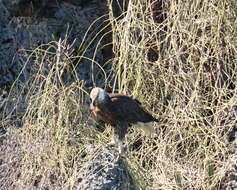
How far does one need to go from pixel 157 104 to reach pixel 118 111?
74cm

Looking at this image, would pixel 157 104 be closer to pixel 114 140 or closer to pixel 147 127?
pixel 147 127

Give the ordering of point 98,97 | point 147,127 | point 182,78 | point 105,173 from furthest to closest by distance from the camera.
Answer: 1. point 182,78
2. point 147,127
3. point 98,97
4. point 105,173

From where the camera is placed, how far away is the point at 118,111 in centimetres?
569

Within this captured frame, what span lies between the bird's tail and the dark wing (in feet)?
Result: 0.13

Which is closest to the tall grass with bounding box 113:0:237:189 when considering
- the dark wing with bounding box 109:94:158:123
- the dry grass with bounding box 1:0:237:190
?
the dry grass with bounding box 1:0:237:190

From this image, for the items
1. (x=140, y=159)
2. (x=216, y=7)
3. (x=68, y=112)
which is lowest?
(x=140, y=159)

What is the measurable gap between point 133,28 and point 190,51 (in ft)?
1.61

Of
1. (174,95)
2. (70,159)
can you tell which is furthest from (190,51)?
(70,159)

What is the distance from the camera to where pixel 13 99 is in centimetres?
646

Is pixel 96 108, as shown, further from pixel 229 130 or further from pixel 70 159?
pixel 229 130

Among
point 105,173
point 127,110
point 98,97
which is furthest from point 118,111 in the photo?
point 105,173

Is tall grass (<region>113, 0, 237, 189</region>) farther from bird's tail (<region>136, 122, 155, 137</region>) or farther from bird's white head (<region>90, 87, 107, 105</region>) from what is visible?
bird's white head (<region>90, 87, 107, 105</region>)

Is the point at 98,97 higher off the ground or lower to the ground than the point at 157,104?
higher

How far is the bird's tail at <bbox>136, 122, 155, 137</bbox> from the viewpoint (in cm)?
583
